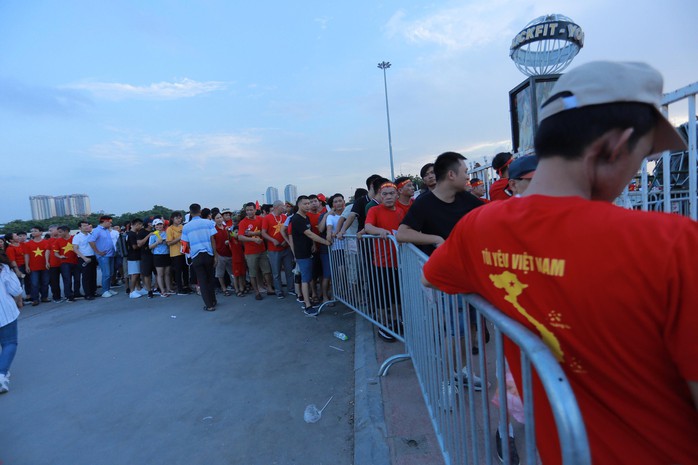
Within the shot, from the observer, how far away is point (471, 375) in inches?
60.5

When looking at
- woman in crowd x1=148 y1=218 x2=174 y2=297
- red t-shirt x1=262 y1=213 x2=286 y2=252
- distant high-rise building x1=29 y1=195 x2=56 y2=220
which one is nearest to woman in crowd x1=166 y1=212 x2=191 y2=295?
woman in crowd x1=148 y1=218 x2=174 y2=297

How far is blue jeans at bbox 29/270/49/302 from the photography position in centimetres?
1005

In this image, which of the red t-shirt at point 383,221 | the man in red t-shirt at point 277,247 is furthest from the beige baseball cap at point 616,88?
the man in red t-shirt at point 277,247

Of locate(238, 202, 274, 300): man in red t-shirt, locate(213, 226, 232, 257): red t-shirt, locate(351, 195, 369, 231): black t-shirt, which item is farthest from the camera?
locate(213, 226, 232, 257): red t-shirt

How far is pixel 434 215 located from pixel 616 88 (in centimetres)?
264

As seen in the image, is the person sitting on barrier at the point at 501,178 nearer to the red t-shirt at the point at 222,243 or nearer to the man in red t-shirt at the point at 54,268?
the red t-shirt at the point at 222,243

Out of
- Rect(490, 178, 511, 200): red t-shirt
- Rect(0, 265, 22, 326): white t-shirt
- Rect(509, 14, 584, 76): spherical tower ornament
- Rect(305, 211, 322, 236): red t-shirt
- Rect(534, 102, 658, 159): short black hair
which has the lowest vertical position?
Rect(0, 265, 22, 326): white t-shirt

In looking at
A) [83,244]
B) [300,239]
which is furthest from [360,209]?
[83,244]

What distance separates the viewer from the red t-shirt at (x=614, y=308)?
715mm

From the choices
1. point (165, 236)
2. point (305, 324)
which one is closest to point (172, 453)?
point (305, 324)

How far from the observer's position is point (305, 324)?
6242 mm

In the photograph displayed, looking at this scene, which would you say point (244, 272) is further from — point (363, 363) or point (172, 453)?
point (172, 453)

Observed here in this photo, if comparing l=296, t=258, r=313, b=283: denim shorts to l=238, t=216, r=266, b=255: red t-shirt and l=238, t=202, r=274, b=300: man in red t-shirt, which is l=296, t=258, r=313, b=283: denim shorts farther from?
l=238, t=216, r=266, b=255: red t-shirt

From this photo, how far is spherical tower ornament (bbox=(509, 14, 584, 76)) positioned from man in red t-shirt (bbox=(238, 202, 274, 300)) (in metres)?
9.98
